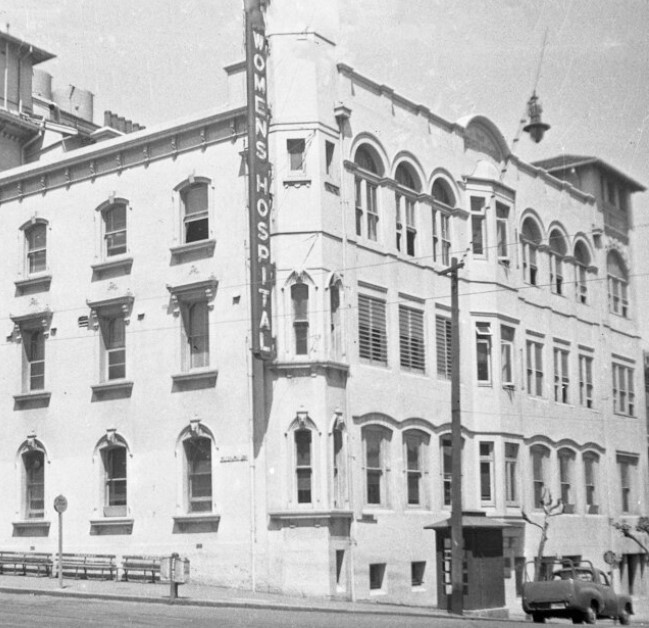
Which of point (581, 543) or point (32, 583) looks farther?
point (581, 543)

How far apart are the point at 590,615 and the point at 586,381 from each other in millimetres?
17585

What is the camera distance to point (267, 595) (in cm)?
3167

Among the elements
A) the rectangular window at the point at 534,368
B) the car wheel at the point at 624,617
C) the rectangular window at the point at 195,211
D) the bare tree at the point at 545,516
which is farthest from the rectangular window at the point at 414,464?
the rectangular window at the point at 195,211

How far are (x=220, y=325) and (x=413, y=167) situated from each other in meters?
8.33

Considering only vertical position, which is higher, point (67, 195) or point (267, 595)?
point (67, 195)

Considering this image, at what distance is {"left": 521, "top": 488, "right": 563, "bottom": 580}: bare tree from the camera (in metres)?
39.7

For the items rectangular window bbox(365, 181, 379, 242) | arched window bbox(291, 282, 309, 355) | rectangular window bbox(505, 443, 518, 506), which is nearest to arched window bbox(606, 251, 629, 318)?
rectangular window bbox(505, 443, 518, 506)

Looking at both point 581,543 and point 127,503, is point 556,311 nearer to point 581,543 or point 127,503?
point 581,543

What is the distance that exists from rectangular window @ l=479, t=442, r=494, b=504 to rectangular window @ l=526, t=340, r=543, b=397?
3642 mm

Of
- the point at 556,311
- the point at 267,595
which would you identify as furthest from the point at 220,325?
the point at 556,311

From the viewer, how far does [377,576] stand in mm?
34469

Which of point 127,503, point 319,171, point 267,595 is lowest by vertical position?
point 267,595

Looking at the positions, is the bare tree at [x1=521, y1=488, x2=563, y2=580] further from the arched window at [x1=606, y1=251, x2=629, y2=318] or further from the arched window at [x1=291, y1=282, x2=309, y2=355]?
the arched window at [x1=291, y1=282, x2=309, y2=355]

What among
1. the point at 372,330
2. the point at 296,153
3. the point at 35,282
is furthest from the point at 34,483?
the point at 296,153
